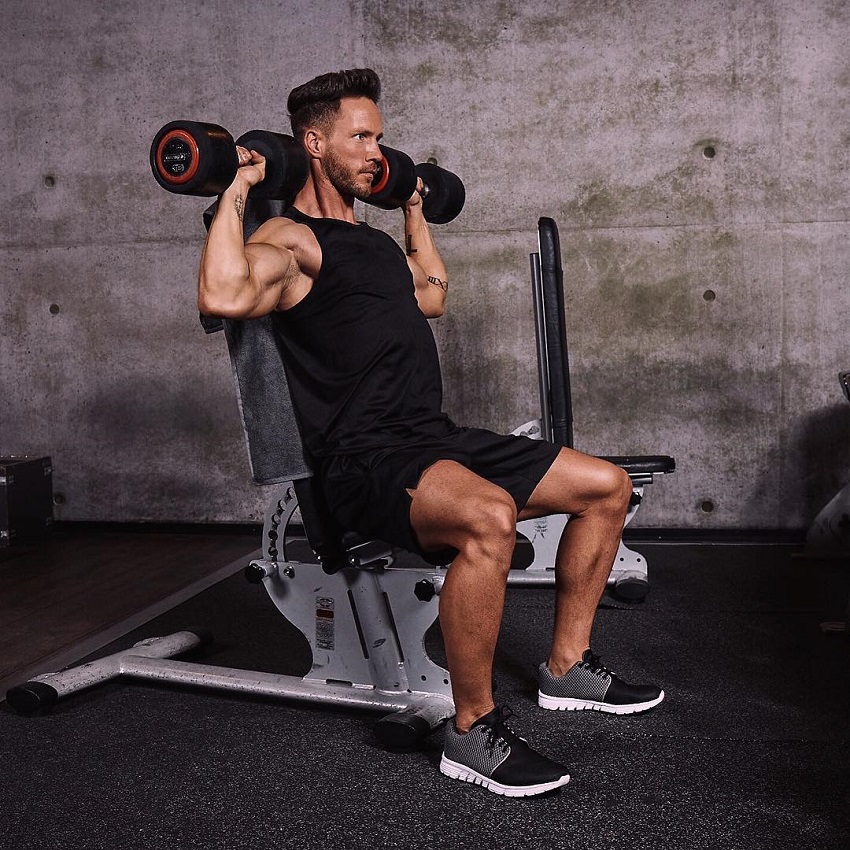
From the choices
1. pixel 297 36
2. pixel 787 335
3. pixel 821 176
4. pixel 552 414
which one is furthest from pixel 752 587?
pixel 297 36

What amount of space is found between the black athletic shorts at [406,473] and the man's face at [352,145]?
663mm

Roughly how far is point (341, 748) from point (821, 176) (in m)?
3.22

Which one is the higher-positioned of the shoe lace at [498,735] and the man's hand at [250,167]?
the man's hand at [250,167]

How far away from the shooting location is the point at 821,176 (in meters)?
4.11

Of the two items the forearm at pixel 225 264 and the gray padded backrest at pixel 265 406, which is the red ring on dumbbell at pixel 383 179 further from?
the forearm at pixel 225 264

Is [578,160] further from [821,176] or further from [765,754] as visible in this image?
[765,754]

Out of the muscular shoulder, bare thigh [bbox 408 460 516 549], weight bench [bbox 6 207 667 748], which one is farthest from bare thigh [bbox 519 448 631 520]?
the muscular shoulder

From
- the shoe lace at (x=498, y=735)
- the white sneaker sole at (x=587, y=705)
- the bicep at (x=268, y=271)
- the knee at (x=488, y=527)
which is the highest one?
the bicep at (x=268, y=271)

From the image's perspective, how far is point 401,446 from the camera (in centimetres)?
213

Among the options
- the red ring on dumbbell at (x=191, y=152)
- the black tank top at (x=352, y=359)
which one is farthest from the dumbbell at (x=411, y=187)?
the red ring on dumbbell at (x=191, y=152)

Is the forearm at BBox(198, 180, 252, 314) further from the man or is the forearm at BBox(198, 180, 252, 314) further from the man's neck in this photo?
the man's neck

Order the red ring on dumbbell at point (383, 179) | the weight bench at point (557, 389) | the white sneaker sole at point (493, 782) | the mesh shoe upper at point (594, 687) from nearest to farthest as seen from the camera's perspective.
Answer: the white sneaker sole at point (493, 782) → the mesh shoe upper at point (594, 687) → the red ring on dumbbell at point (383, 179) → the weight bench at point (557, 389)

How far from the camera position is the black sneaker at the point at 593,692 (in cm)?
228

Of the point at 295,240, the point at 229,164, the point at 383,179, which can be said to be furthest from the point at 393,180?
the point at 229,164
